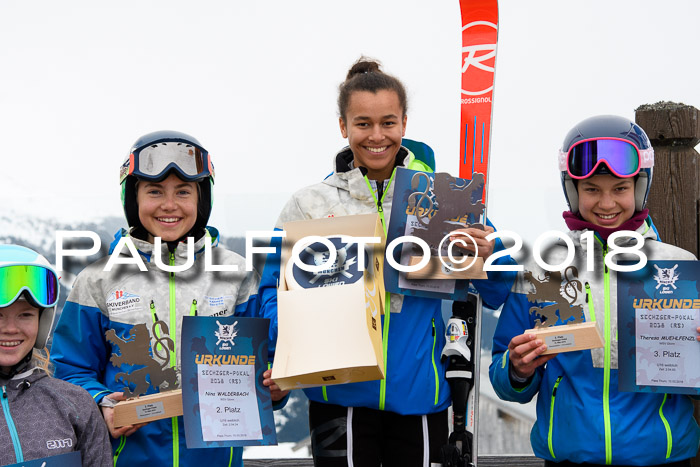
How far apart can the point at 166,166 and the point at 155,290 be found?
0.49m

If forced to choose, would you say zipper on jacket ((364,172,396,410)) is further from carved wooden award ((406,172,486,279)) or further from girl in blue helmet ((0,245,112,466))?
girl in blue helmet ((0,245,112,466))

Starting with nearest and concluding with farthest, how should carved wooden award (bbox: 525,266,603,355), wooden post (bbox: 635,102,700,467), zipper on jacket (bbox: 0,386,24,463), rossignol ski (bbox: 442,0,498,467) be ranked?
zipper on jacket (bbox: 0,386,24,463), carved wooden award (bbox: 525,266,603,355), rossignol ski (bbox: 442,0,498,467), wooden post (bbox: 635,102,700,467)

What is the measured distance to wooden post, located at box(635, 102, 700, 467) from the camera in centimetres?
356

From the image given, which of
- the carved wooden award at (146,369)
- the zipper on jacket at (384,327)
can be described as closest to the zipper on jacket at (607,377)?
the zipper on jacket at (384,327)

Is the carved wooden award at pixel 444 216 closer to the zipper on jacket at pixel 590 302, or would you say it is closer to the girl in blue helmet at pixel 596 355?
the girl in blue helmet at pixel 596 355

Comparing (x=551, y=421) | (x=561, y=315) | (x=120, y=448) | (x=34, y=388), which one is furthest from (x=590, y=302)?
(x=34, y=388)

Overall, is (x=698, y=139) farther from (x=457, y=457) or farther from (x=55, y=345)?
(x=55, y=345)

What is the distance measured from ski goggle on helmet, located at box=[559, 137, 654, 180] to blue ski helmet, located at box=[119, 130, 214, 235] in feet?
4.84

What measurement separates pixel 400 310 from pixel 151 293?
0.97 metres

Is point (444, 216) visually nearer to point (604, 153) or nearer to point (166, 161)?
point (604, 153)

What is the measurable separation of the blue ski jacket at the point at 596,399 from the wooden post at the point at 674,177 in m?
0.79

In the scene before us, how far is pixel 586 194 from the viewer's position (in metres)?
2.85

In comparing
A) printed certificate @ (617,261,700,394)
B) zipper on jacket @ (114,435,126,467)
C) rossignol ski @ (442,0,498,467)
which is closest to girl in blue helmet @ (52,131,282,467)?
zipper on jacket @ (114,435,126,467)

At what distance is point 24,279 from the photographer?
242 centimetres
